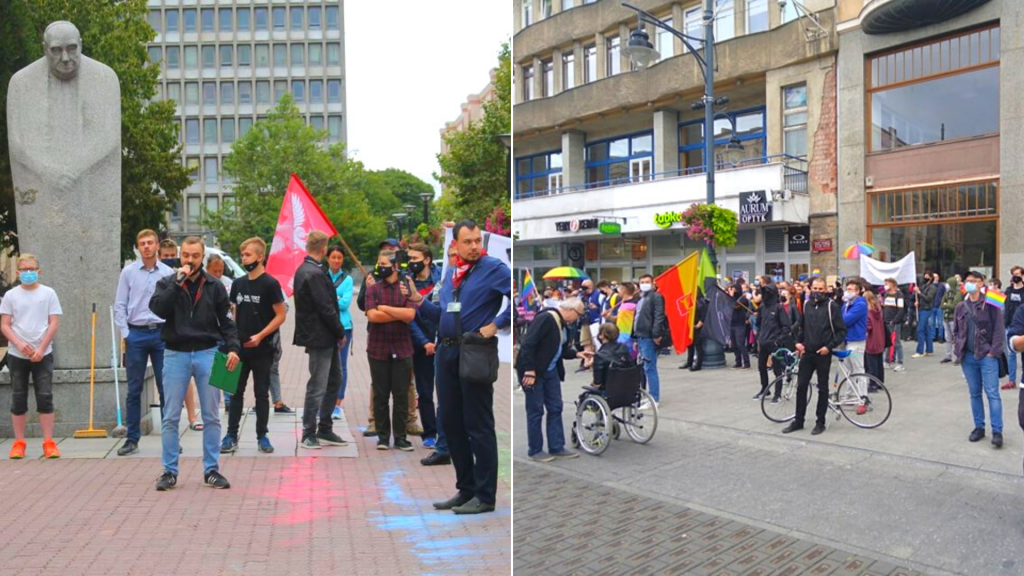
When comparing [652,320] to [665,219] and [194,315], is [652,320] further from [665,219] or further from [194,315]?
[665,219]

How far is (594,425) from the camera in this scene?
8.27m

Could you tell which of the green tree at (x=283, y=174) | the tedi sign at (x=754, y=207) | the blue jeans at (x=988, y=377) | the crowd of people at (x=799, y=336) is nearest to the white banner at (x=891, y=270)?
the crowd of people at (x=799, y=336)

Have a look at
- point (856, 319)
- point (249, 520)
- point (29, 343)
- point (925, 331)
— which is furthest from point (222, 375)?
point (925, 331)

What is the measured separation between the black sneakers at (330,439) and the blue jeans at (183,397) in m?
1.54

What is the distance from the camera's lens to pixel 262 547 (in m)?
4.89

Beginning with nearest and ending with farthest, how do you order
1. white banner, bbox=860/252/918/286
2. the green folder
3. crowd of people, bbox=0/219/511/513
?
1. crowd of people, bbox=0/219/511/513
2. the green folder
3. white banner, bbox=860/252/918/286

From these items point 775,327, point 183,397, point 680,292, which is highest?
point 680,292

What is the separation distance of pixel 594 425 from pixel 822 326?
250 cm

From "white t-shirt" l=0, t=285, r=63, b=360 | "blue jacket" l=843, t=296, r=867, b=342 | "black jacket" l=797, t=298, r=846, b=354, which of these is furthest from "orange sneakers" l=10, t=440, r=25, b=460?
"blue jacket" l=843, t=296, r=867, b=342

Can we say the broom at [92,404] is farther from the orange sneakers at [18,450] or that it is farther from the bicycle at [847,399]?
the bicycle at [847,399]

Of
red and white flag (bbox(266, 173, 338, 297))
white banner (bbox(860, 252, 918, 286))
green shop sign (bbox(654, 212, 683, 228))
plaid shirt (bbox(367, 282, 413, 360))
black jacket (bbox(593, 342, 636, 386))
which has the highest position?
green shop sign (bbox(654, 212, 683, 228))

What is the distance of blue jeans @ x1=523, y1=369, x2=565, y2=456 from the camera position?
788cm

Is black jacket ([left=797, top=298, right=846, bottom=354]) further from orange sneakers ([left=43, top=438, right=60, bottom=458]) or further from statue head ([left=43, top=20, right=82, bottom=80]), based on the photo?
statue head ([left=43, top=20, right=82, bottom=80])

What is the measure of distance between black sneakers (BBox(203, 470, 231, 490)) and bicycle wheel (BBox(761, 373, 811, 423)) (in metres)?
5.90
